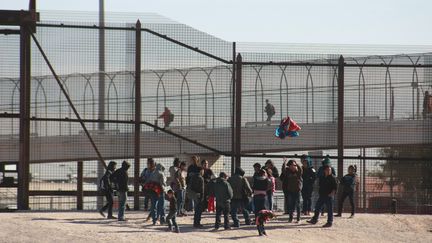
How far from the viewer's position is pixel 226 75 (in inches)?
1093

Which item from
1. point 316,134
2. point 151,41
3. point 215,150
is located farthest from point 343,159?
point 151,41

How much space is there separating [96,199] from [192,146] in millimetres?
2288

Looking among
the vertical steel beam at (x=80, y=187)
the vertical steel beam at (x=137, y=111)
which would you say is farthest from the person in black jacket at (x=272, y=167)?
the vertical steel beam at (x=80, y=187)

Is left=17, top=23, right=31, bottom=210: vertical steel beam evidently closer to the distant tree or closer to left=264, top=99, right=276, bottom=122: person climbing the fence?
left=264, top=99, right=276, bottom=122: person climbing the fence

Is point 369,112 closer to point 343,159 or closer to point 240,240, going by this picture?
point 343,159

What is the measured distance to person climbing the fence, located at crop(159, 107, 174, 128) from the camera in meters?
27.8

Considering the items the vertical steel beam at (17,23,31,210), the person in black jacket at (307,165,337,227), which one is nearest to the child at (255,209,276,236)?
the person in black jacket at (307,165,337,227)

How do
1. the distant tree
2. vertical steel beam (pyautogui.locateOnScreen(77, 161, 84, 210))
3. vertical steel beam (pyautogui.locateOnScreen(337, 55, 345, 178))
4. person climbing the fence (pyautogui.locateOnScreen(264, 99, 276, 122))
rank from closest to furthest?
1. vertical steel beam (pyautogui.locateOnScreen(77, 161, 84, 210))
2. vertical steel beam (pyautogui.locateOnScreen(337, 55, 345, 178))
3. person climbing the fence (pyautogui.locateOnScreen(264, 99, 276, 122))
4. the distant tree

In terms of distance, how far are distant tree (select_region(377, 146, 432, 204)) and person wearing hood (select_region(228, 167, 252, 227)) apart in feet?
15.6

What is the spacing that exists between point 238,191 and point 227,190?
405mm

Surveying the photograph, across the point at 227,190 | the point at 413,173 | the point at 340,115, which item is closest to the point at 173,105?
the point at 227,190

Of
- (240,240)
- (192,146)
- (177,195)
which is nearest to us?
(240,240)

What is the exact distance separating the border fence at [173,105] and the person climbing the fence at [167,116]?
0.08 m

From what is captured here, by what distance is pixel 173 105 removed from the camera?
27.7 m
